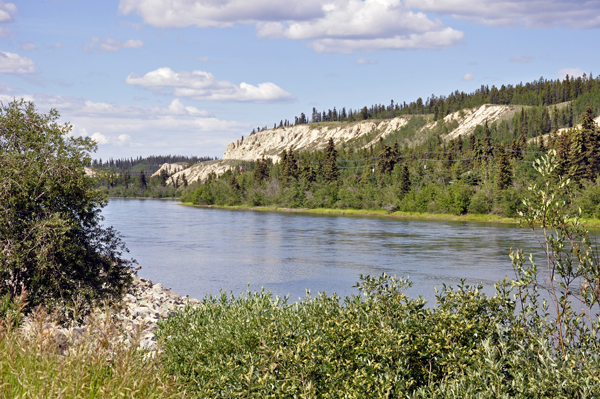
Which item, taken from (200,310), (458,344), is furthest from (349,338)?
(200,310)

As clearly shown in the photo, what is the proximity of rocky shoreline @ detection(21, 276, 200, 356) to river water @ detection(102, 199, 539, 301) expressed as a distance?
269 cm

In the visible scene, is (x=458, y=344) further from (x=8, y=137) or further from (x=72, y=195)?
(x=8, y=137)

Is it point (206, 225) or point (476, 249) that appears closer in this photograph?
point (476, 249)

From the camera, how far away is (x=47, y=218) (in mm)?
12844

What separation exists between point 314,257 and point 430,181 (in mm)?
72964

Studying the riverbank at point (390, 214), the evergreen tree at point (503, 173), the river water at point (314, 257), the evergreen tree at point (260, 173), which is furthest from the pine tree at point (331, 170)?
the river water at point (314, 257)

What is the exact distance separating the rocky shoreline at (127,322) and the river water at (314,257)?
2.69 metres

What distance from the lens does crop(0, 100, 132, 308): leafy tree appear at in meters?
12.4

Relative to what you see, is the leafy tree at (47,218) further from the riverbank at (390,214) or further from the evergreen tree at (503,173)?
the evergreen tree at (503,173)

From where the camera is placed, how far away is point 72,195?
538 inches

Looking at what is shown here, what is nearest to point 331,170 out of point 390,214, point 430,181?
point 430,181

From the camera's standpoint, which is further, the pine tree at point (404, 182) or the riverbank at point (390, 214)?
the pine tree at point (404, 182)

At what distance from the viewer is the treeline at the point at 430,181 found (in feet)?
283

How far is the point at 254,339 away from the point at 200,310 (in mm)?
2608
